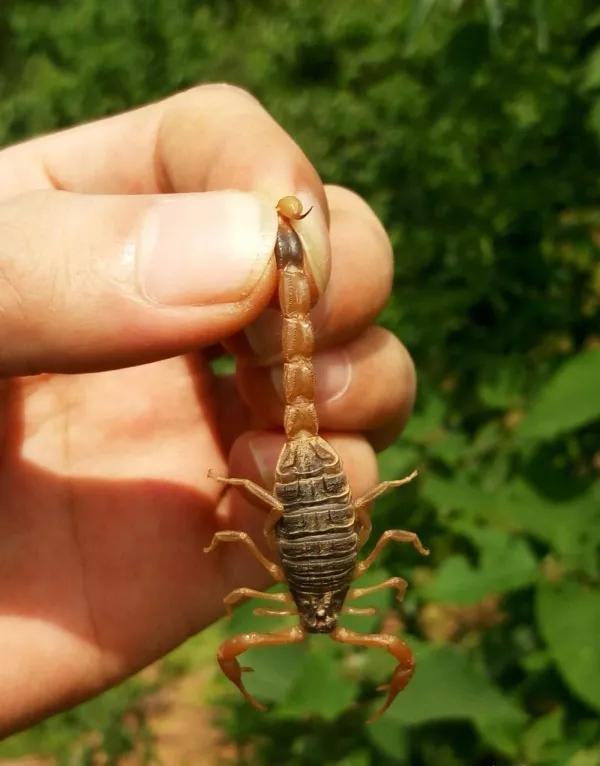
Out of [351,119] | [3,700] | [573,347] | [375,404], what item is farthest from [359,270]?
[351,119]

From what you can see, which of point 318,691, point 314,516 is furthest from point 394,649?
point 314,516

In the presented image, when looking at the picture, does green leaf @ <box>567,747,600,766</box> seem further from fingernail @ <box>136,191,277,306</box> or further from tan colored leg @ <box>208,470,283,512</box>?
fingernail @ <box>136,191,277,306</box>

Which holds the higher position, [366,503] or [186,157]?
[186,157]

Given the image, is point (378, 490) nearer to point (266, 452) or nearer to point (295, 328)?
point (266, 452)

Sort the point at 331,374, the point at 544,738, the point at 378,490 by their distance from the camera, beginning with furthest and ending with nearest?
1. the point at 544,738
2. the point at 331,374
3. the point at 378,490

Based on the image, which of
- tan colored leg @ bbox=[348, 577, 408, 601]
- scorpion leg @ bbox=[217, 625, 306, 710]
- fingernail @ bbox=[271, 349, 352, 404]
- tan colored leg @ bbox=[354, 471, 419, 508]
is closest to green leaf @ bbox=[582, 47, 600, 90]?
fingernail @ bbox=[271, 349, 352, 404]
